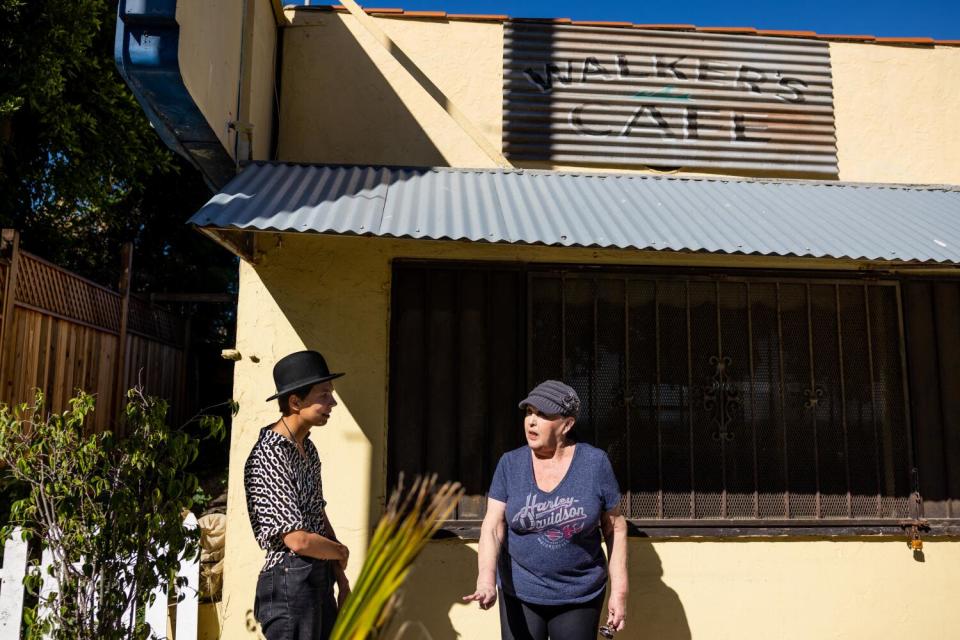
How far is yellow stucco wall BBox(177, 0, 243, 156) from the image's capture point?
360 centimetres

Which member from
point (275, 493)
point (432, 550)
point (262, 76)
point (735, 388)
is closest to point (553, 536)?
point (275, 493)

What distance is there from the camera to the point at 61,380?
784 cm

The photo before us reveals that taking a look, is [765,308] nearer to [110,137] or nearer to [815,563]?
[815,563]

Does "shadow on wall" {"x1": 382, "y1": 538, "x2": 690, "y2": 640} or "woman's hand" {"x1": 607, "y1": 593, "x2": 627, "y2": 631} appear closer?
"woman's hand" {"x1": 607, "y1": 593, "x2": 627, "y2": 631}

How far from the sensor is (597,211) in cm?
431

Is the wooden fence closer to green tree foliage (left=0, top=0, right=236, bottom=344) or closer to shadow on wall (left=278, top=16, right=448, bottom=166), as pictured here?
green tree foliage (left=0, top=0, right=236, bottom=344)

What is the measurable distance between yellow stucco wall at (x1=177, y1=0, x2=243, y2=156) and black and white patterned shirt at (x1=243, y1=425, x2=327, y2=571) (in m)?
1.86

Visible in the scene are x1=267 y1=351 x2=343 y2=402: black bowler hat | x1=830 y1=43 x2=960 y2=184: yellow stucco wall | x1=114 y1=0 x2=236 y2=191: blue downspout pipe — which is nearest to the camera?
x1=267 y1=351 x2=343 y2=402: black bowler hat

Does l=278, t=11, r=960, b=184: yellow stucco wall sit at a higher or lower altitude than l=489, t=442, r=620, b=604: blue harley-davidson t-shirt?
higher

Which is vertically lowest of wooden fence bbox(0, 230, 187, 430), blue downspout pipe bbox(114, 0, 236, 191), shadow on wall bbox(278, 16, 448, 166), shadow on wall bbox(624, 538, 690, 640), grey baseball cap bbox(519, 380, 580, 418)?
shadow on wall bbox(624, 538, 690, 640)

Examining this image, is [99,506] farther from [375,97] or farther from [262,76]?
[375,97]

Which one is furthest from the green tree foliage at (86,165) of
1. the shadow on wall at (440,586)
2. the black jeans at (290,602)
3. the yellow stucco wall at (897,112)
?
the yellow stucco wall at (897,112)

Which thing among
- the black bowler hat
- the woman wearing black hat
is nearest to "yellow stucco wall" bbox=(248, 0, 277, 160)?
the black bowler hat

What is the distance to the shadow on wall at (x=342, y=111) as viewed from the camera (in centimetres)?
525
